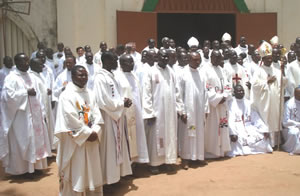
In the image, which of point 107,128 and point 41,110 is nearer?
point 107,128

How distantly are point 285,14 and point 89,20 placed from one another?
8.35 meters

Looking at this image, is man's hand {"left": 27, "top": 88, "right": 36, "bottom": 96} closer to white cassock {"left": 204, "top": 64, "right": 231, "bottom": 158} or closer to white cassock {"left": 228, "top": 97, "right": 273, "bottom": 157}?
white cassock {"left": 204, "top": 64, "right": 231, "bottom": 158}

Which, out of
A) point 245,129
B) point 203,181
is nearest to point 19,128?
point 203,181

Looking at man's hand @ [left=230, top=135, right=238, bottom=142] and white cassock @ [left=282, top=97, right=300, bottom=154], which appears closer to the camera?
man's hand @ [left=230, top=135, right=238, bottom=142]

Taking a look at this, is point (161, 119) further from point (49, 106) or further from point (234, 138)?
point (49, 106)

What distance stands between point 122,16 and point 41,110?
25.9 feet

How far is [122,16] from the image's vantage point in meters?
13.1

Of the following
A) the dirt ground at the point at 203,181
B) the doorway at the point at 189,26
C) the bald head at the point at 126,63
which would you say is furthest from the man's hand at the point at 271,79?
the doorway at the point at 189,26

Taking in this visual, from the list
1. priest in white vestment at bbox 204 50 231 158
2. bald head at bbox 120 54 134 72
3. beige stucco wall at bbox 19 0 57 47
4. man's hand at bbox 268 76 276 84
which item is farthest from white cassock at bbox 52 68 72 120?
beige stucco wall at bbox 19 0 57 47

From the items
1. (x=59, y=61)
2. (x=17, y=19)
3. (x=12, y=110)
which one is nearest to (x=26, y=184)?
(x=12, y=110)

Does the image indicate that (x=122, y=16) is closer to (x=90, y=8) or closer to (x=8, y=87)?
(x=90, y=8)

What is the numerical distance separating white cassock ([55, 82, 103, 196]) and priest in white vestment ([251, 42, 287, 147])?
436 cm

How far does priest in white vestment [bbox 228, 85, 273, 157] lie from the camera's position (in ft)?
23.6

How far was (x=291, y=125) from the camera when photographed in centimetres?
758
